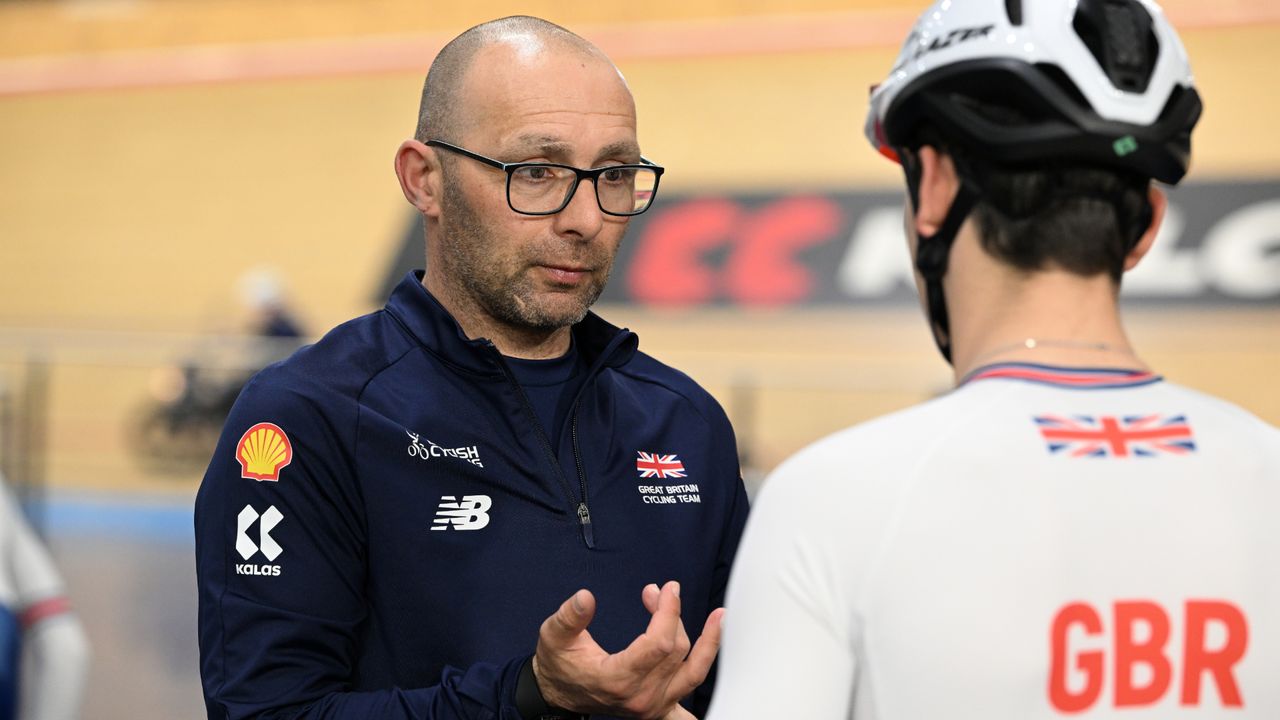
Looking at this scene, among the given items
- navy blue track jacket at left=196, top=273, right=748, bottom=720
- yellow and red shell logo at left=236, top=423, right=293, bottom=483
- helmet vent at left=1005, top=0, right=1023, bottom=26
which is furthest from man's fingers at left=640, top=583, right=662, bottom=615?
helmet vent at left=1005, top=0, right=1023, bottom=26

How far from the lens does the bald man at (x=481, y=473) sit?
6.48 feet

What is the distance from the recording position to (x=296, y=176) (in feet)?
60.3

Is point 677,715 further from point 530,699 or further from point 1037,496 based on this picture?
point 1037,496

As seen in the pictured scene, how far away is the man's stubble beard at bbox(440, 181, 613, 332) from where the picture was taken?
225cm

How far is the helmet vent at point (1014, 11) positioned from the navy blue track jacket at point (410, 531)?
0.99 metres

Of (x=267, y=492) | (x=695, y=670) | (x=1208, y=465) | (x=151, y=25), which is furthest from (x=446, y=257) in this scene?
(x=151, y=25)

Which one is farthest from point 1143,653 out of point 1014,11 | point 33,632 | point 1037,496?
point 33,632

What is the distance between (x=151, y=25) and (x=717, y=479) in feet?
62.4

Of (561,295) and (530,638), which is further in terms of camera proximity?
(561,295)

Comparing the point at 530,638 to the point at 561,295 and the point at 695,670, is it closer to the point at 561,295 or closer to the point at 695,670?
the point at 695,670

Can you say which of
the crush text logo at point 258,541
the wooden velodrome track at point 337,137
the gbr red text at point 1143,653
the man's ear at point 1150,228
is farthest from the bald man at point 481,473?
the wooden velodrome track at point 337,137

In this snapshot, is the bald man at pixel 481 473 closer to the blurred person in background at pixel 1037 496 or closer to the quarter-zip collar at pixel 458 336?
the quarter-zip collar at pixel 458 336

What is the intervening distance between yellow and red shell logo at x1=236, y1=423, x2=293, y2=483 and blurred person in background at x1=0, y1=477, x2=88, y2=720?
5.09 feet

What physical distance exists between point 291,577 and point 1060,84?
1250 mm
